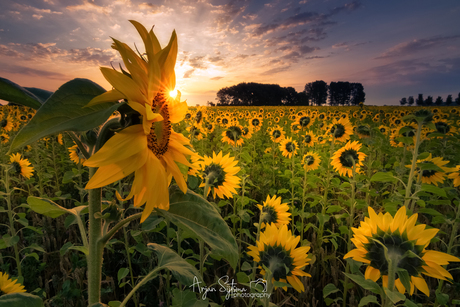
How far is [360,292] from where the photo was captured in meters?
2.04

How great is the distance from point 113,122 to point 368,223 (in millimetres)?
1087

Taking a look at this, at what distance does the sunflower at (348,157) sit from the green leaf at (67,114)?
8.82ft

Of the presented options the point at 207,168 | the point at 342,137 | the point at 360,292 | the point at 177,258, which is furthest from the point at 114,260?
the point at 342,137

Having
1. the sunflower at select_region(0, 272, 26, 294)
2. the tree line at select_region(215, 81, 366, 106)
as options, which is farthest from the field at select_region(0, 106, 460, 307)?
the tree line at select_region(215, 81, 366, 106)

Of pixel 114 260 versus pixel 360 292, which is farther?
pixel 114 260

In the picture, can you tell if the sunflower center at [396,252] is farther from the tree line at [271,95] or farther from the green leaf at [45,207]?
the tree line at [271,95]

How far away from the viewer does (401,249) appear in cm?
100

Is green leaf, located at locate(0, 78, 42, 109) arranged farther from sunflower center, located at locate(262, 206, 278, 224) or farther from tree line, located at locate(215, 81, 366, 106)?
tree line, located at locate(215, 81, 366, 106)

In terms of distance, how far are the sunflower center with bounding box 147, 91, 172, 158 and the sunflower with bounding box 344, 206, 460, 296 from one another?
2.68 feet

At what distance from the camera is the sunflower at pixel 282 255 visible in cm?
126

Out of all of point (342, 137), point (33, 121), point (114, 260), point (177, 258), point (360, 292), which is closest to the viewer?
point (33, 121)

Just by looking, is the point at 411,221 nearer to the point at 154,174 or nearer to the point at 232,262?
the point at 232,262

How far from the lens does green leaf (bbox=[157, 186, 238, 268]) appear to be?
0.56 meters

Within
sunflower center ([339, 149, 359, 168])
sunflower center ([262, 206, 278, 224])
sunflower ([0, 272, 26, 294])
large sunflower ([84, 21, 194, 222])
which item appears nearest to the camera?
large sunflower ([84, 21, 194, 222])
